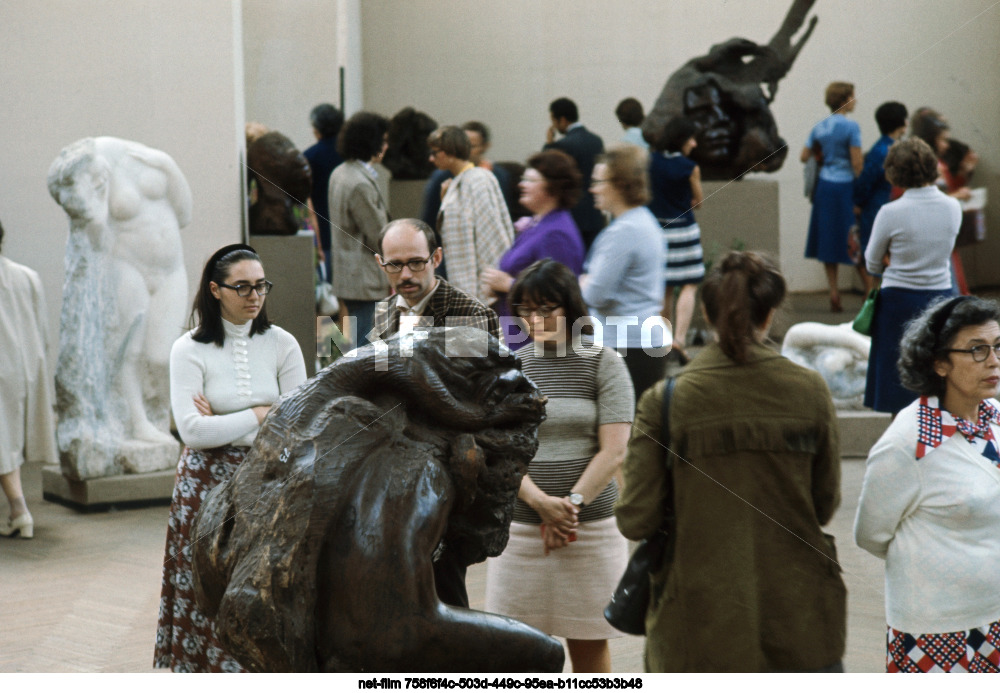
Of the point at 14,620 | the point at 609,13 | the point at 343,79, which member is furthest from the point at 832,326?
the point at 14,620

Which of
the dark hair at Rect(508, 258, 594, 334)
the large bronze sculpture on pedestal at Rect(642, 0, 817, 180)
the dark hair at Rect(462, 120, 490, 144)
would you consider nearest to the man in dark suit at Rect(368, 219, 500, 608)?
the dark hair at Rect(508, 258, 594, 334)

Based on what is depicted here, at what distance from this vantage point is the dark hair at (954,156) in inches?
126

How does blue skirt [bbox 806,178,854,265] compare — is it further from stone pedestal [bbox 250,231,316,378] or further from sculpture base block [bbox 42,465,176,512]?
sculpture base block [bbox 42,465,176,512]

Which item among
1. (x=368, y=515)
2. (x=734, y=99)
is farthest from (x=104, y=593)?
(x=734, y=99)

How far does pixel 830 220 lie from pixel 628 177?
5.02 ft

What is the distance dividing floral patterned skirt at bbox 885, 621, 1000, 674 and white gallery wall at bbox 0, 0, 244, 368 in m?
2.88

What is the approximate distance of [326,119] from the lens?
149 inches

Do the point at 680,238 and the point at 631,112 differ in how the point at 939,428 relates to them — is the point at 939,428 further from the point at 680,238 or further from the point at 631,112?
the point at 631,112

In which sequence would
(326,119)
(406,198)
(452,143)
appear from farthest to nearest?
1. (406,198)
2. (326,119)
3. (452,143)

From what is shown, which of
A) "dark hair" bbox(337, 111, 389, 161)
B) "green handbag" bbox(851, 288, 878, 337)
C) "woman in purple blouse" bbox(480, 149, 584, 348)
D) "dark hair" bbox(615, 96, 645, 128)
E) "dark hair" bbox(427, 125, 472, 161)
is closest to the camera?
"woman in purple blouse" bbox(480, 149, 584, 348)

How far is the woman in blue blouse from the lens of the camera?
3.11 m

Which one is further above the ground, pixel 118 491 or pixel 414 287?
pixel 414 287

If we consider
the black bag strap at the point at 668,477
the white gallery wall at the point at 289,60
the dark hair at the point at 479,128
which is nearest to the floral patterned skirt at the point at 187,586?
the black bag strap at the point at 668,477

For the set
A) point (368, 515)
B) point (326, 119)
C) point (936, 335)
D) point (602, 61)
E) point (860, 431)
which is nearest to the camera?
point (368, 515)
